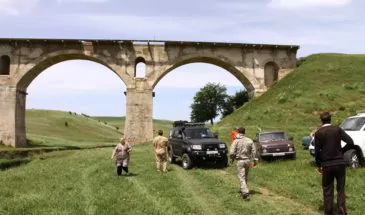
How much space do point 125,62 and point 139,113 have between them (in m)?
5.34

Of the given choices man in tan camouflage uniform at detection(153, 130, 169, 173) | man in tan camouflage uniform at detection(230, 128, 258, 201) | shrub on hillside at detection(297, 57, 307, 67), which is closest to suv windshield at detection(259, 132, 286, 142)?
man in tan camouflage uniform at detection(153, 130, 169, 173)

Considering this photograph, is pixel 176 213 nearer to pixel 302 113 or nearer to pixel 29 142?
pixel 302 113

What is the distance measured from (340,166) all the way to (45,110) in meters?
92.0

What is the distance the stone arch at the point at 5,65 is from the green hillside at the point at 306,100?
21.5 metres

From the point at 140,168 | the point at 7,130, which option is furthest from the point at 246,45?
the point at 140,168

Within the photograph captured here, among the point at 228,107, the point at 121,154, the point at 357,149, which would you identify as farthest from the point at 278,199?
the point at 228,107

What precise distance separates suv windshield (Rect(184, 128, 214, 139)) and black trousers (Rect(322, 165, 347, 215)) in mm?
10783

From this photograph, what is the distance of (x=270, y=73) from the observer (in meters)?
45.1

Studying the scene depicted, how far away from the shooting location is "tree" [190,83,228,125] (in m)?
77.3

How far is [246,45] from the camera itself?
142 ft


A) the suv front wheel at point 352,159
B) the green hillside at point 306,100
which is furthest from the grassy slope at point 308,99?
the suv front wheel at point 352,159

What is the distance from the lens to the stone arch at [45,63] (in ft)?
135

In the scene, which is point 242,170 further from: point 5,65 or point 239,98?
point 239,98

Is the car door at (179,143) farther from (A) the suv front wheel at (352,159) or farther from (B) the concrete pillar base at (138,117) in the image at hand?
(B) the concrete pillar base at (138,117)
